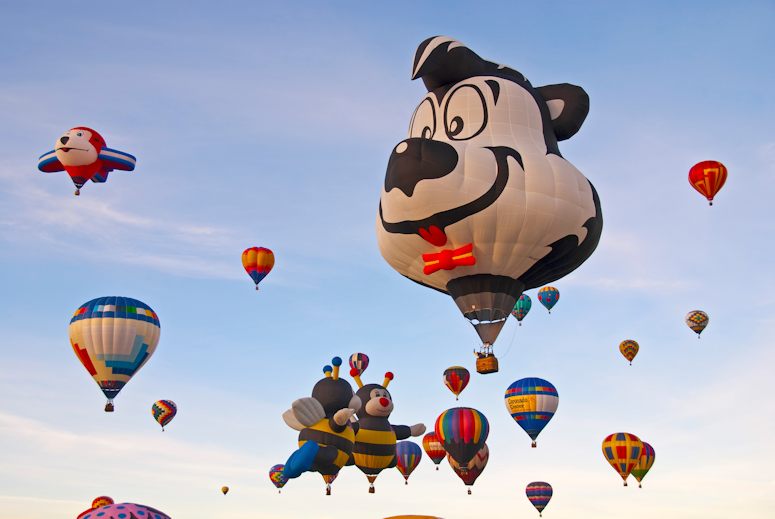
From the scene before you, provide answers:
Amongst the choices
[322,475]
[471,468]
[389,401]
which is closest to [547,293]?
[471,468]

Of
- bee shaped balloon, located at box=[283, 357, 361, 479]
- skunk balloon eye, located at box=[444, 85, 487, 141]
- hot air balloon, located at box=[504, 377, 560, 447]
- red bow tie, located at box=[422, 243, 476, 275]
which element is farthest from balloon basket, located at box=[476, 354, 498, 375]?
hot air balloon, located at box=[504, 377, 560, 447]

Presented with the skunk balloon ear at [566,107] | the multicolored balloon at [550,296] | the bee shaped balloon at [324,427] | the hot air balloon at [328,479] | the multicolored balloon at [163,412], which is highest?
the multicolored balloon at [550,296]

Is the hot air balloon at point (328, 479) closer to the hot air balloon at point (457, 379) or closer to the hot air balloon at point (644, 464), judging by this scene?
the hot air balloon at point (457, 379)

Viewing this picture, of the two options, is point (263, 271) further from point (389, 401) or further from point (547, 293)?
point (547, 293)

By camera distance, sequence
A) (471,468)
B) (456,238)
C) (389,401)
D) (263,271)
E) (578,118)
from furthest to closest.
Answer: (263,271) < (471,468) < (389,401) < (578,118) < (456,238)

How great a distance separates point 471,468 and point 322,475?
516cm

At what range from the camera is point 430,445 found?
28938mm

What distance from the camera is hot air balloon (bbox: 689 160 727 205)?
1102 inches

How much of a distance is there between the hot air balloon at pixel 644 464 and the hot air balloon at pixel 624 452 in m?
0.22

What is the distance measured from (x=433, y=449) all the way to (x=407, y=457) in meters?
0.78

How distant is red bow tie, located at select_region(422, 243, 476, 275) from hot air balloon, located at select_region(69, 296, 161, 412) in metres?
8.22

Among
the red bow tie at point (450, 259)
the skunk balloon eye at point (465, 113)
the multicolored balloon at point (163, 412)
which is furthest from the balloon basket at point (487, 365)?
the multicolored balloon at point (163, 412)

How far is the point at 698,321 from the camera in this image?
34.9m

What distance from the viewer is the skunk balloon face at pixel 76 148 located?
23953 millimetres
